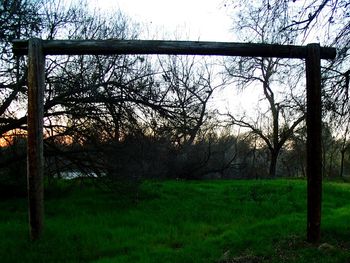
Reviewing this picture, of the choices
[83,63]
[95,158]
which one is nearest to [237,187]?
[95,158]

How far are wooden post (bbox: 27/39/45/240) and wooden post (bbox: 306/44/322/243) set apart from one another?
533cm

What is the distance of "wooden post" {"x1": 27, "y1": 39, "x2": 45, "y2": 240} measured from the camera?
9578 millimetres

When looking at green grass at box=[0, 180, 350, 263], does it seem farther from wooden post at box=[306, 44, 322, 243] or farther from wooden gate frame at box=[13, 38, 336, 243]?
wooden gate frame at box=[13, 38, 336, 243]

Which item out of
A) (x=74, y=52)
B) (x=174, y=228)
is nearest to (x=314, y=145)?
(x=174, y=228)

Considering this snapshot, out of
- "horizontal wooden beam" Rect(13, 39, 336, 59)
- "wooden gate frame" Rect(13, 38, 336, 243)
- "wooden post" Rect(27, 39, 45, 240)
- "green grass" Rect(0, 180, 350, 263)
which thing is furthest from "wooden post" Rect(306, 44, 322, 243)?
"wooden post" Rect(27, 39, 45, 240)

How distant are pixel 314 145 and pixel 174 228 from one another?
14.2 ft

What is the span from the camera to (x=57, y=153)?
14688 millimetres

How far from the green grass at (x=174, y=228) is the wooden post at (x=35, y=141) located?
0.52 meters

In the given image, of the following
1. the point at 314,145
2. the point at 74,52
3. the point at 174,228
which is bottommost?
the point at 174,228

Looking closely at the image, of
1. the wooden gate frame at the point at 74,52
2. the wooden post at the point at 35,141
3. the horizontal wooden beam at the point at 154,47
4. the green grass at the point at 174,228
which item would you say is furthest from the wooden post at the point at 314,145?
the wooden post at the point at 35,141

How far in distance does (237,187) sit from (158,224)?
821cm

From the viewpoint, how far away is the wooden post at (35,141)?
31.4 feet

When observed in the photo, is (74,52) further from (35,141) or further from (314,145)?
(314,145)

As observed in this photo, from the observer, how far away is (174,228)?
38.0ft
